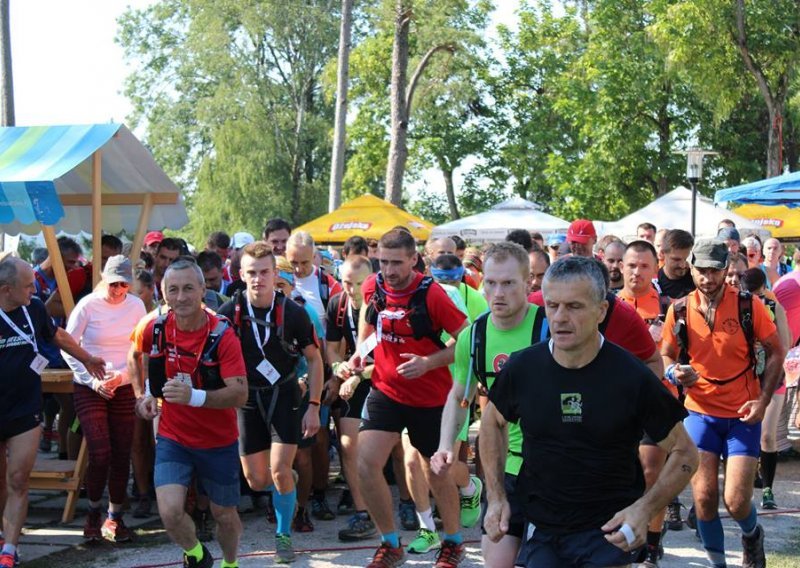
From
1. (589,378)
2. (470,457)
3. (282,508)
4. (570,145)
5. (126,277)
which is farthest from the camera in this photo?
(570,145)

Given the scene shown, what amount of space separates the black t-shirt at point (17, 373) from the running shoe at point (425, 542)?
2.52 m

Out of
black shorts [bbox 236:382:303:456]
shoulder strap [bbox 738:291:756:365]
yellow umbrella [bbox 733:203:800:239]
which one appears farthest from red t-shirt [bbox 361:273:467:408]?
yellow umbrella [bbox 733:203:800:239]

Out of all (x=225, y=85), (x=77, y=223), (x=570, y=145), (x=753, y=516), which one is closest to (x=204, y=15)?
(x=225, y=85)

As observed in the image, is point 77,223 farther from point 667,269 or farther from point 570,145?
point 570,145

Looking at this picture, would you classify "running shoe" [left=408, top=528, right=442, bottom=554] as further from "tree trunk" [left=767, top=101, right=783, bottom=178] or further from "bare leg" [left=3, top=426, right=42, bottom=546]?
"tree trunk" [left=767, top=101, right=783, bottom=178]

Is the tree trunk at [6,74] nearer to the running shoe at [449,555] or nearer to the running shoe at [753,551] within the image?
the running shoe at [449,555]

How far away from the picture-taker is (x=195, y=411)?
247 inches

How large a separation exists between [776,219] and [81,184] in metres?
16.1

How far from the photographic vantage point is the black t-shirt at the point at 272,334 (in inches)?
281

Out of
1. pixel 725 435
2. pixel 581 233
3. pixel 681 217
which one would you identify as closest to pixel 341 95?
pixel 681 217

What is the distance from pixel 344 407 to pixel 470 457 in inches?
108

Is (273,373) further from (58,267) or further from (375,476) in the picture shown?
(58,267)

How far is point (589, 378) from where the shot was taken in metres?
3.96

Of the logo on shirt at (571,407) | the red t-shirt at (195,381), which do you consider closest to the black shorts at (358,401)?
the red t-shirt at (195,381)
